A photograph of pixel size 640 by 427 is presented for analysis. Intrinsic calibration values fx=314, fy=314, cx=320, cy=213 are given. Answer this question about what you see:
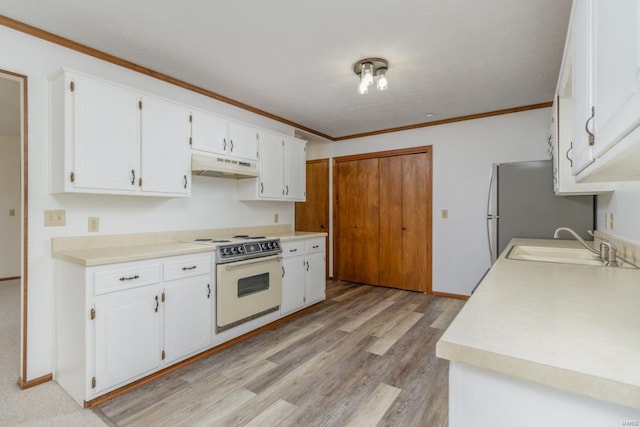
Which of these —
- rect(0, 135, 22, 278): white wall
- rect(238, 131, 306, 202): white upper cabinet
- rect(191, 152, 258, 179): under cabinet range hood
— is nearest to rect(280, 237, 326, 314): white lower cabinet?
rect(238, 131, 306, 202): white upper cabinet

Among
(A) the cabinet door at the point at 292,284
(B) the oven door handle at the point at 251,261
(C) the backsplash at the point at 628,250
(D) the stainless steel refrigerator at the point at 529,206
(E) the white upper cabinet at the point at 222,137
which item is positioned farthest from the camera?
(A) the cabinet door at the point at 292,284

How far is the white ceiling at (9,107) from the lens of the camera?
3.15 m

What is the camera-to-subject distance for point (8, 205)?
5305 millimetres

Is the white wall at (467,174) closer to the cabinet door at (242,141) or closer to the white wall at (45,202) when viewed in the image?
the cabinet door at (242,141)

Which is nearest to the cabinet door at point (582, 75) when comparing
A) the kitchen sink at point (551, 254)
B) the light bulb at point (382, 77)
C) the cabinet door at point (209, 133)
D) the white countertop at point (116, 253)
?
the kitchen sink at point (551, 254)

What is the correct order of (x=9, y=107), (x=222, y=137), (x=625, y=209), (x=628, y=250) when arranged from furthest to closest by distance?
1. (x=9, y=107)
2. (x=222, y=137)
3. (x=625, y=209)
4. (x=628, y=250)

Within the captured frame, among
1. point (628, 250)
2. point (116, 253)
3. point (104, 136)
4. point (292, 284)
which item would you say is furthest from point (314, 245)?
point (628, 250)

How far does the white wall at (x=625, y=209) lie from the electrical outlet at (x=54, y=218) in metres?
3.54

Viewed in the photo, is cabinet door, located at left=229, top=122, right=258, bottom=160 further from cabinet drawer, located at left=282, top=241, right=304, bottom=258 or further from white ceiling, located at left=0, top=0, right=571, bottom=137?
cabinet drawer, located at left=282, top=241, right=304, bottom=258

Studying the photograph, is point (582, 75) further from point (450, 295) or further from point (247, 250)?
point (450, 295)

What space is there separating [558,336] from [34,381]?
298 cm

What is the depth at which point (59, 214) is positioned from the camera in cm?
223

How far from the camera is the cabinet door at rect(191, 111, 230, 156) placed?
2805 millimetres

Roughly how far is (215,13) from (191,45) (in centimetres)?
48
